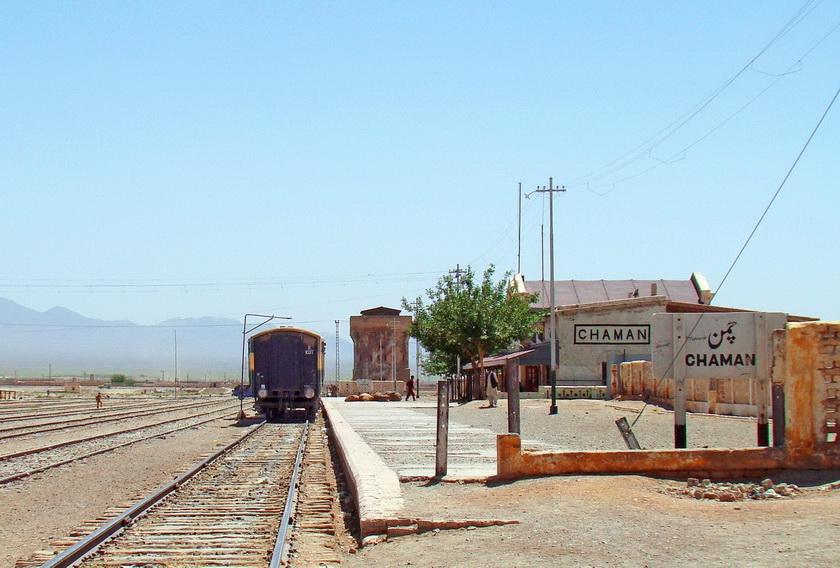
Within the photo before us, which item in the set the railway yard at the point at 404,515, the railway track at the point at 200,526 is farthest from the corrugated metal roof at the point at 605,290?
the railway track at the point at 200,526

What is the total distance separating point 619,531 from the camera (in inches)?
313

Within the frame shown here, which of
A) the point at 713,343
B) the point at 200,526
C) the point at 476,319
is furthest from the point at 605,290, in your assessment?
the point at 200,526

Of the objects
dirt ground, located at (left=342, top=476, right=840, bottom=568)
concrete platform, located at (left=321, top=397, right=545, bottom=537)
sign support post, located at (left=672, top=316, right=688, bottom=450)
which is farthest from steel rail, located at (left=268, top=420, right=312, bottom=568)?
sign support post, located at (left=672, top=316, right=688, bottom=450)

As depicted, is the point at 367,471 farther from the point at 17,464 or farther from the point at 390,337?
the point at 390,337

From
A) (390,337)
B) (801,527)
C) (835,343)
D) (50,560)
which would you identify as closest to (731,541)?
(801,527)

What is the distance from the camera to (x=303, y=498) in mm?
12312

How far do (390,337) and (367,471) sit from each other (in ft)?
253

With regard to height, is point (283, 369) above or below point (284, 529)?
above

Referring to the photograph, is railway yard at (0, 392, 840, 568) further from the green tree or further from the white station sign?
the green tree

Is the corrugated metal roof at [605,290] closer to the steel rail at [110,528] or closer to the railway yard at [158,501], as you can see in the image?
the railway yard at [158,501]

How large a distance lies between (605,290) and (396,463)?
44.3 meters

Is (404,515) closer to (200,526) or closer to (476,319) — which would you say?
(200,526)

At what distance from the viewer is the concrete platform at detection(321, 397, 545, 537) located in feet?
30.2

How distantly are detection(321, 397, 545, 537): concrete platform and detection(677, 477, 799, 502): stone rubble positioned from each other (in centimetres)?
257
